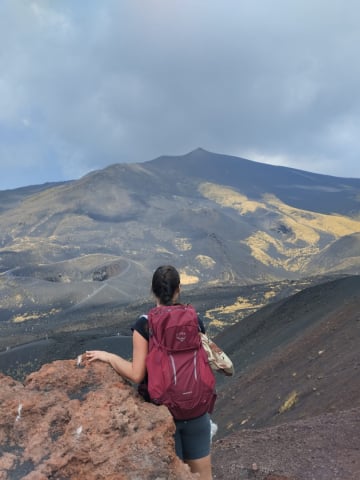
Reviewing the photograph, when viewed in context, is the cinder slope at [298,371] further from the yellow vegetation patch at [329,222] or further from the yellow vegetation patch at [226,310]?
the yellow vegetation patch at [329,222]

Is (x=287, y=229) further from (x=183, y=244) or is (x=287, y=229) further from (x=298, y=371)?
(x=298, y=371)

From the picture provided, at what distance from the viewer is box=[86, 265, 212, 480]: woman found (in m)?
2.82

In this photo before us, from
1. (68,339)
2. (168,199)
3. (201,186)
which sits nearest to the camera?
(68,339)

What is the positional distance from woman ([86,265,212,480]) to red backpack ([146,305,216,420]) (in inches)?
2.5

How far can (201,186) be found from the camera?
468 ft

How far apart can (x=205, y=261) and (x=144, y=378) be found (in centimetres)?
6816

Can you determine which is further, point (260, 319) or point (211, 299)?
point (211, 299)

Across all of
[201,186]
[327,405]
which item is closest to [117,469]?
[327,405]

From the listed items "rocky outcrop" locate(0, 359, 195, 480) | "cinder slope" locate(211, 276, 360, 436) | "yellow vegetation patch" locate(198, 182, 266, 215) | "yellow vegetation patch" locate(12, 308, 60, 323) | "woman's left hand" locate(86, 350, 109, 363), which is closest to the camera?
"rocky outcrop" locate(0, 359, 195, 480)

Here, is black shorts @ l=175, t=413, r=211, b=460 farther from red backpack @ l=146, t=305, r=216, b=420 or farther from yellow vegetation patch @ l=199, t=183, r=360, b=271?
yellow vegetation patch @ l=199, t=183, r=360, b=271

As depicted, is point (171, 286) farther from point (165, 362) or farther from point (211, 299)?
point (211, 299)

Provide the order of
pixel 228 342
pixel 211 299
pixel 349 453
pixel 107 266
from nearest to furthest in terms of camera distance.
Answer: pixel 349 453 → pixel 228 342 → pixel 211 299 → pixel 107 266

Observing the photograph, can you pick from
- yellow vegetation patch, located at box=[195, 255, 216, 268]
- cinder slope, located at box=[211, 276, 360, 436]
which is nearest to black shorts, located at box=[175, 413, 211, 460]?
cinder slope, located at box=[211, 276, 360, 436]

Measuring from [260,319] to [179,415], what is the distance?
2118 centimetres
